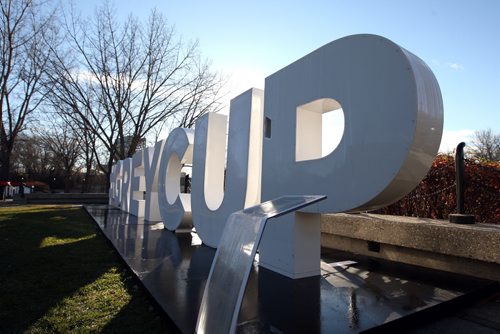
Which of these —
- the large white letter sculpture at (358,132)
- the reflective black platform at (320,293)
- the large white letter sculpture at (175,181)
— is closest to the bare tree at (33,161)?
the large white letter sculpture at (175,181)

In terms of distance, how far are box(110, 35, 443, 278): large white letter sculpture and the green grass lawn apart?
200 cm

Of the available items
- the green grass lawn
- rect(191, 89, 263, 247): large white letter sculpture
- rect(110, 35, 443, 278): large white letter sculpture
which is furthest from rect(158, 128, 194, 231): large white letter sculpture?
rect(110, 35, 443, 278): large white letter sculpture

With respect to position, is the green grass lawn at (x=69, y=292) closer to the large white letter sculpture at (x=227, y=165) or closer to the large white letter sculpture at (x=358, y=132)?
the large white letter sculpture at (x=227, y=165)

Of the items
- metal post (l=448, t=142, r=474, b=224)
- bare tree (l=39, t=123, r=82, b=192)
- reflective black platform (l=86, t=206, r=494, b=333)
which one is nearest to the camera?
→ reflective black platform (l=86, t=206, r=494, b=333)

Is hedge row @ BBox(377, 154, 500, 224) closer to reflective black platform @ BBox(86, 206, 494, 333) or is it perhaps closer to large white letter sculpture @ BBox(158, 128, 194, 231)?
reflective black platform @ BBox(86, 206, 494, 333)

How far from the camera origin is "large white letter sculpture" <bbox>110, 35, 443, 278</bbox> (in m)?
3.40

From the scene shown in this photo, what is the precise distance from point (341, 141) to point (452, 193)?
12.5 feet

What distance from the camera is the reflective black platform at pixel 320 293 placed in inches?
121

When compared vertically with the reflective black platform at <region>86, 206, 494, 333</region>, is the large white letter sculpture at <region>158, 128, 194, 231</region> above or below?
above

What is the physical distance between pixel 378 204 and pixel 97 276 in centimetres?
418

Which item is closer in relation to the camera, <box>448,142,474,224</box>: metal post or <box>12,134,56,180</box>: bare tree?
<box>448,142,474,224</box>: metal post

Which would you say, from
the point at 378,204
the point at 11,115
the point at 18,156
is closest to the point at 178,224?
the point at 378,204

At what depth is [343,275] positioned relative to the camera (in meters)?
4.68

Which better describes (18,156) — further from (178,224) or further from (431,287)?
(431,287)
